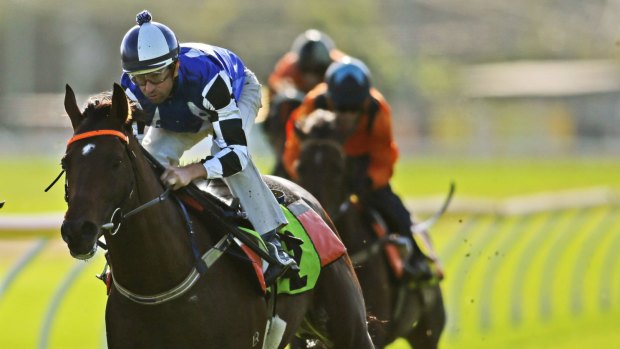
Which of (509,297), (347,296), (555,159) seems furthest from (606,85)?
(347,296)

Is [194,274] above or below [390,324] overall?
above

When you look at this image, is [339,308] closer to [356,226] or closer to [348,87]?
[356,226]

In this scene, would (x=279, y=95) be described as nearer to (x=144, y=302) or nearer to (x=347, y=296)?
(x=347, y=296)

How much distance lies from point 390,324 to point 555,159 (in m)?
27.9

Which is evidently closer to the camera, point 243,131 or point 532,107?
point 243,131

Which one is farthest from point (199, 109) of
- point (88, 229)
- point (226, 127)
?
point (88, 229)

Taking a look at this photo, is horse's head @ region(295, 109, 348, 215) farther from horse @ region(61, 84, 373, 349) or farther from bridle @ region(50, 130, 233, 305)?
bridle @ region(50, 130, 233, 305)

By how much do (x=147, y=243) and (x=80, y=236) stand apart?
23.9 inches

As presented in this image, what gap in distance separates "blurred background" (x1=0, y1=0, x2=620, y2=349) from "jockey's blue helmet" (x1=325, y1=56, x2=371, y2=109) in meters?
1.99

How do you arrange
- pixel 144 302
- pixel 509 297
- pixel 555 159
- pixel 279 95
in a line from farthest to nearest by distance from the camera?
pixel 555 159 → pixel 509 297 → pixel 279 95 → pixel 144 302

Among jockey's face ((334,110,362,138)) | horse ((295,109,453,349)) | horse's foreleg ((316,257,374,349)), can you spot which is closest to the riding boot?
horse's foreleg ((316,257,374,349))

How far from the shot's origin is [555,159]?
3500 centimetres

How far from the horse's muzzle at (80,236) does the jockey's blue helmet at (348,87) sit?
13.0 feet

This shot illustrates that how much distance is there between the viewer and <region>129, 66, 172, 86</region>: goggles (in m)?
4.96
